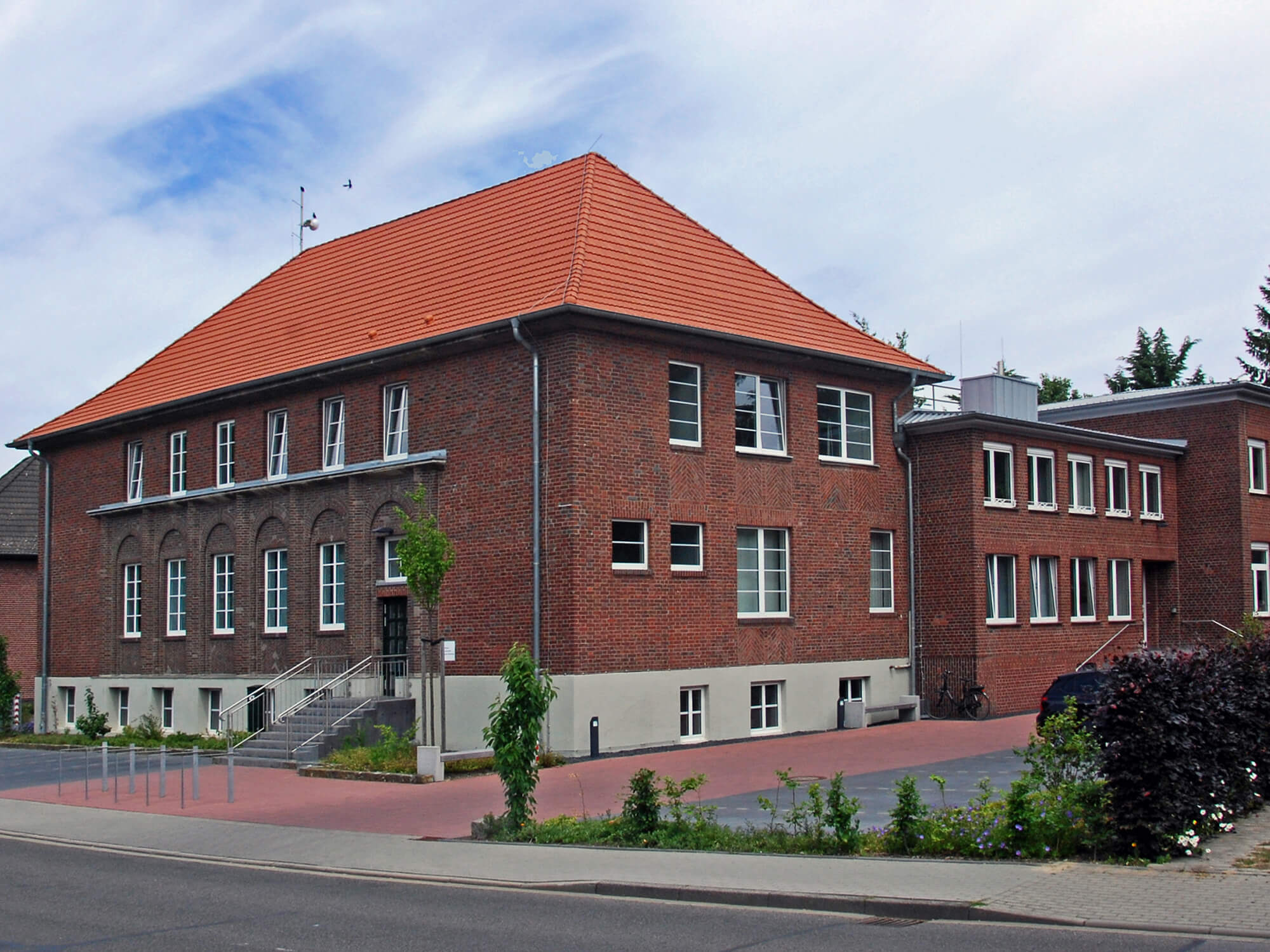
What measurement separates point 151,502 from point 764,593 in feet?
50.9

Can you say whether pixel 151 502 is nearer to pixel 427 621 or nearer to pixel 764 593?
pixel 427 621

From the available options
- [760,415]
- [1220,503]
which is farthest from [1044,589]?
[760,415]

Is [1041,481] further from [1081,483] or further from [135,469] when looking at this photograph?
[135,469]

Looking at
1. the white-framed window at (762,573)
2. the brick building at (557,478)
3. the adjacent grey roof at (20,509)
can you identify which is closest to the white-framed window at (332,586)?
the brick building at (557,478)

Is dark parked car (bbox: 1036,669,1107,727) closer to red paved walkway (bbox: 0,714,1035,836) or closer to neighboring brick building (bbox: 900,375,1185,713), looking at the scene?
red paved walkway (bbox: 0,714,1035,836)

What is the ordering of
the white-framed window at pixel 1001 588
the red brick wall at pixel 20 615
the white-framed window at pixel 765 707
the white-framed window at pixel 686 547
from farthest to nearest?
the red brick wall at pixel 20 615, the white-framed window at pixel 1001 588, the white-framed window at pixel 765 707, the white-framed window at pixel 686 547

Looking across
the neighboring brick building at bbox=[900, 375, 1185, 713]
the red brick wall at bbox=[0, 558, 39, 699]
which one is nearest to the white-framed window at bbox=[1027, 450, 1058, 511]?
the neighboring brick building at bbox=[900, 375, 1185, 713]

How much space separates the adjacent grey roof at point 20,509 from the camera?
4662 cm

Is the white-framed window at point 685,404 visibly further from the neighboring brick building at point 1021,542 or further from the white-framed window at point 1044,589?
the white-framed window at point 1044,589

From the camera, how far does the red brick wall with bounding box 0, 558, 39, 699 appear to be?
151 ft

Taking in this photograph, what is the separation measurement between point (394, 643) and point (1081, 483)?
16.3 m

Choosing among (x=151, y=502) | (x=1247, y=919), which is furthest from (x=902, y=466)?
(x=1247, y=919)

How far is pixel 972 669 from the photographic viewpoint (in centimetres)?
2931

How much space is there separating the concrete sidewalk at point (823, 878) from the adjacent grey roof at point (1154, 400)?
24540 millimetres
